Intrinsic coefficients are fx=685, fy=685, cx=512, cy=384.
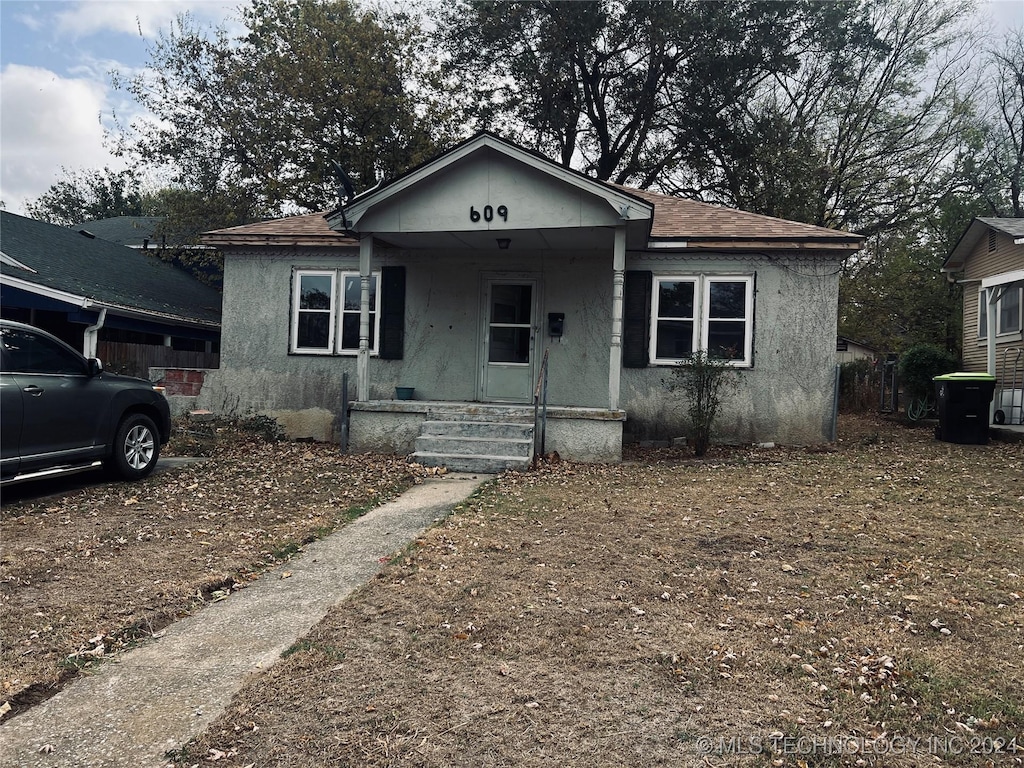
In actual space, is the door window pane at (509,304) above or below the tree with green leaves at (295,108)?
below

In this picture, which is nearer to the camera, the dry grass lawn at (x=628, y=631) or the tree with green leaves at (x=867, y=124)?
the dry grass lawn at (x=628, y=631)

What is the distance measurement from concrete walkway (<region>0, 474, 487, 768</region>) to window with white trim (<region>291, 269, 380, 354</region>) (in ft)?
22.9

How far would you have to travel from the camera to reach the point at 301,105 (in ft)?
60.8

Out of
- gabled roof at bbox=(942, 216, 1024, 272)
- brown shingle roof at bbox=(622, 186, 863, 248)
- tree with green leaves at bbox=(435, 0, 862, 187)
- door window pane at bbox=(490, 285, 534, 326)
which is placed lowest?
door window pane at bbox=(490, 285, 534, 326)

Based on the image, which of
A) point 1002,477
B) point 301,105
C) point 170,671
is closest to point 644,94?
point 301,105

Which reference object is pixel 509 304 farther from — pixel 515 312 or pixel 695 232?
pixel 695 232

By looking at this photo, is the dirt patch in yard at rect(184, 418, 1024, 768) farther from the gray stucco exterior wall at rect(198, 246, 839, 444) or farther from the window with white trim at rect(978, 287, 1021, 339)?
the window with white trim at rect(978, 287, 1021, 339)

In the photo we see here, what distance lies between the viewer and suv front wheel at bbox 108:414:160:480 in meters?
7.15

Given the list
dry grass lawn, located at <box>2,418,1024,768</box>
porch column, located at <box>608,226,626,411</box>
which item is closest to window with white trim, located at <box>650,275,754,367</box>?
porch column, located at <box>608,226,626,411</box>

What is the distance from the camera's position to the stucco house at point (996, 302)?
13.6m

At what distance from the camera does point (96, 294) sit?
13.9 metres

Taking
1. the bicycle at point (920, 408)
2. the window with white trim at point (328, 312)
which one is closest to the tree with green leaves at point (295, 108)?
the window with white trim at point (328, 312)

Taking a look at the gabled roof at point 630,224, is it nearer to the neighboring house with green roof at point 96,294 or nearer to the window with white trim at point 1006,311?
the neighboring house with green roof at point 96,294

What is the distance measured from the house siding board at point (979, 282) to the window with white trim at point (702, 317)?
7139 mm
